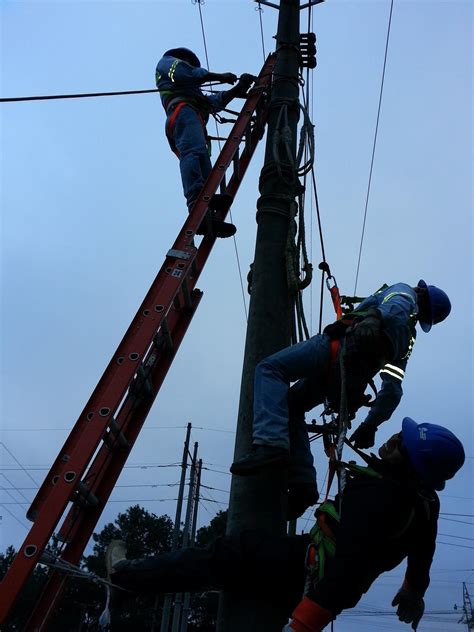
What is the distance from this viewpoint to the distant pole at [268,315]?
2557 mm

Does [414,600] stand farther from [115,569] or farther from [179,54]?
[179,54]

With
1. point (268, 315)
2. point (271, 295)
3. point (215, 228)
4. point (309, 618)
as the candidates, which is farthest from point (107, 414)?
point (215, 228)

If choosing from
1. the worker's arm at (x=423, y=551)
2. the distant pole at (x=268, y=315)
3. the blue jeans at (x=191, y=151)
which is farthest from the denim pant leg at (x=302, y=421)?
the blue jeans at (x=191, y=151)

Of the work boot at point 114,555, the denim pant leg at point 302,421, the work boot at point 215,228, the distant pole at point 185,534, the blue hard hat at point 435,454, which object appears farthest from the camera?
the distant pole at point 185,534

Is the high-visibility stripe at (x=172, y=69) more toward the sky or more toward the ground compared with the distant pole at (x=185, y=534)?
more toward the ground

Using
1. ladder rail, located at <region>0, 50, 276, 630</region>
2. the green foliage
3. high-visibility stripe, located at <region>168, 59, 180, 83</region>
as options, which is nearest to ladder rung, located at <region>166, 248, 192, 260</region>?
ladder rail, located at <region>0, 50, 276, 630</region>

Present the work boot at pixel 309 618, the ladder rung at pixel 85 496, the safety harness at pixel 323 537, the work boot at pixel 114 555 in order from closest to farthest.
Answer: the work boot at pixel 309 618, the safety harness at pixel 323 537, the ladder rung at pixel 85 496, the work boot at pixel 114 555

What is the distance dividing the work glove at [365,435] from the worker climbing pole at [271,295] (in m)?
0.98

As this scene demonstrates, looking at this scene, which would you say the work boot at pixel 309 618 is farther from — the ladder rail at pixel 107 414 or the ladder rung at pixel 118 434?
the ladder rung at pixel 118 434

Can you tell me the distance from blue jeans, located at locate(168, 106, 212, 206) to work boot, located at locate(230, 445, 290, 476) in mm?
3138

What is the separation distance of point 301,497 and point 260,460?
2.29 ft

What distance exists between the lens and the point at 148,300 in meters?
3.66

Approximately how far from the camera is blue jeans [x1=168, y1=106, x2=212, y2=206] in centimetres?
548

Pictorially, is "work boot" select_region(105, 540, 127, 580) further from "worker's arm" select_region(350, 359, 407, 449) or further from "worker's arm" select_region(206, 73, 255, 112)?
"worker's arm" select_region(206, 73, 255, 112)
